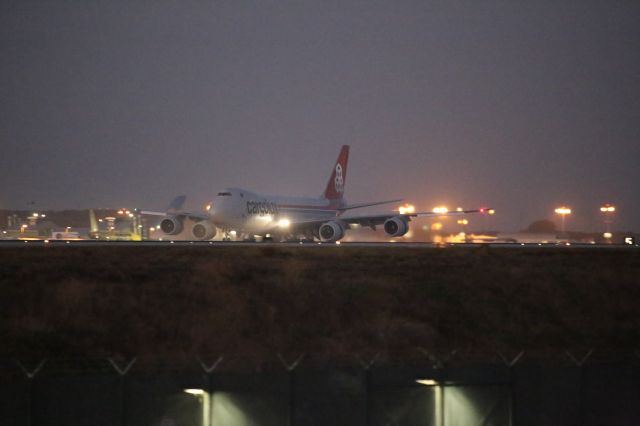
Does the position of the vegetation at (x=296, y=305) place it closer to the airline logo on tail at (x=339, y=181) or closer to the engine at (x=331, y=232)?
the engine at (x=331, y=232)

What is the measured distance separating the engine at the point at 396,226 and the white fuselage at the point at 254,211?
756cm

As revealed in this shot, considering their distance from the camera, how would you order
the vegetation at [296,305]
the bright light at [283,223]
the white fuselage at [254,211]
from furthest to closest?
the bright light at [283,223], the white fuselage at [254,211], the vegetation at [296,305]

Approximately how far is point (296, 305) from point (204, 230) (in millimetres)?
31690

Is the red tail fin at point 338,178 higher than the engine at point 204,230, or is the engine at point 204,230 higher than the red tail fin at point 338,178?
the red tail fin at point 338,178

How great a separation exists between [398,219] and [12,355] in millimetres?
40372

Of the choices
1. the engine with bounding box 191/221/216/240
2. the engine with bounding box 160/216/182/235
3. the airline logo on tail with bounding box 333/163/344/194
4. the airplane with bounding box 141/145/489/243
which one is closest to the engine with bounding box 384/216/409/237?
the airplane with bounding box 141/145/489/243

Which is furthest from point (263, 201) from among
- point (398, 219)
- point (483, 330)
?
point (483, 330)

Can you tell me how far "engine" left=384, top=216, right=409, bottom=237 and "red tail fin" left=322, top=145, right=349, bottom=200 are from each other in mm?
15113

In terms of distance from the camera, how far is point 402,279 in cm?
3177

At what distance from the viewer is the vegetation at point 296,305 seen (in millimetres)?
23453

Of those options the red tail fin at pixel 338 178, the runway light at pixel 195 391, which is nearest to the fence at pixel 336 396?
the runway light at pixel 195 391

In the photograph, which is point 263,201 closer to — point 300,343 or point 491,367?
point 300,343

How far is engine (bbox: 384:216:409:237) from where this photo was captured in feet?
191

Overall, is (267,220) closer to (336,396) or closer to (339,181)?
(339,181)
